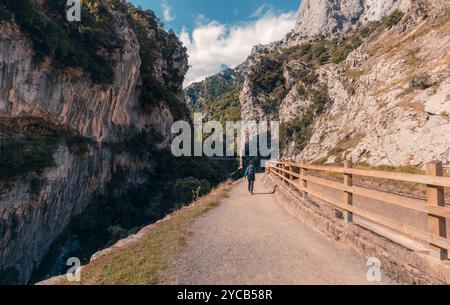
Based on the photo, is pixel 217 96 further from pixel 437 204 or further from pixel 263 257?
pixel 437 204

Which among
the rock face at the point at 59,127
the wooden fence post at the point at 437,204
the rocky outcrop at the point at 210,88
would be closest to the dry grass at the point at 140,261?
the wooden fence post at the point at 437,204

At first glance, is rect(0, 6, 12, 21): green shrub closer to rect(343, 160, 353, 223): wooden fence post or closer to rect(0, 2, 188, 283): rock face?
rect(0, 2, 188, 283): rock face

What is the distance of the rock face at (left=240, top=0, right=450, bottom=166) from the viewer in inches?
808

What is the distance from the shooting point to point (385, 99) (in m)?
31.5

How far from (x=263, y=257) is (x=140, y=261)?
8.89 feet

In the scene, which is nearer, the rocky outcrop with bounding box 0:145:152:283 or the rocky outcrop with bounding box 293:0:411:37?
the rocky outcrop with bounding box 0:145:152:283

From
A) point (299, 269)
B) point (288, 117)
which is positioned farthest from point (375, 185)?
point (288, 117)

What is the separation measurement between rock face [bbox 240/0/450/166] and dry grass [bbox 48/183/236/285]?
33.9 feet

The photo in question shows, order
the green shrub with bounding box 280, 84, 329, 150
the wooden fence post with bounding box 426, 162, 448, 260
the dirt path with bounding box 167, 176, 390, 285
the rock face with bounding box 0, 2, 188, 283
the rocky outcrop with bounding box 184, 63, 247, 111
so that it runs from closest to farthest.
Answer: the wooden fence post with bounding box 426, 162, 448, 260 → the dirt path with bounding box 167, 176, 390, 285 → the rock face with bounding box 0, 2, 188, 283 → the green shrub with bounding box 280, 84, 329, 150 → the rocky outcrop with bounding box 184, 63, 247, 111

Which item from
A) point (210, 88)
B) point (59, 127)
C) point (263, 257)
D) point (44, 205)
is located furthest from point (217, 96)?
point (263, 257)

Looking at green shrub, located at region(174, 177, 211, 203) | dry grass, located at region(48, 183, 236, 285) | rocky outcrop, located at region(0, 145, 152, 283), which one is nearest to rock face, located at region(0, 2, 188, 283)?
rocky outcrop, located at region(0, 145, 152, 283)

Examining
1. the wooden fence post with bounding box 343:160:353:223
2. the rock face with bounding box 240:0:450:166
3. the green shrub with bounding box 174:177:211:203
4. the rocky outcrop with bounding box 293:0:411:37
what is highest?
the rocky outcrop with bounding box 293:0:411:37
